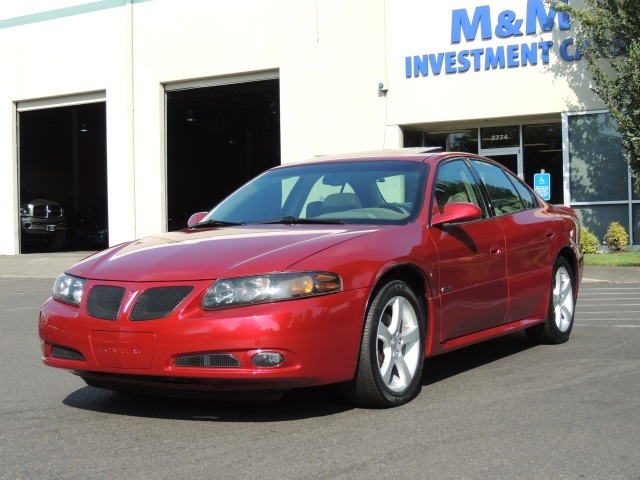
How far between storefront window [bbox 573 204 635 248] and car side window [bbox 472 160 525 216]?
1383cm

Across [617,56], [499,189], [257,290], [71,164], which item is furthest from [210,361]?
[71,164]

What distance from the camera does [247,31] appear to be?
24328 mm

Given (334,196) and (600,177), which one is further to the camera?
(600,177)

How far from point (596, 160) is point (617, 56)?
236 cm

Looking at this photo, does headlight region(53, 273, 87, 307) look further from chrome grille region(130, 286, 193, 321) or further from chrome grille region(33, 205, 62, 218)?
chrome grille region(33, 205, 62, 218)

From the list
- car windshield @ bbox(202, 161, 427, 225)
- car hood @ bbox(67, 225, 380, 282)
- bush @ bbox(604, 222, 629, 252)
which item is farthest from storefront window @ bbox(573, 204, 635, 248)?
car hood @ bbox(67, 225, 380, 282)

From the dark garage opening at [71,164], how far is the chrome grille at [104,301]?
30.5 metres

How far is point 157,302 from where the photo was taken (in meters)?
4.93

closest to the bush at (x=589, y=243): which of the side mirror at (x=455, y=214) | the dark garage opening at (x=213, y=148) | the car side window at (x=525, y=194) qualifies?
the car side window at (x=525, y=194)

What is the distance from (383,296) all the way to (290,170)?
1.87 metres

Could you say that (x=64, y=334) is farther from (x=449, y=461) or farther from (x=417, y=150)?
(x=417, y=150)

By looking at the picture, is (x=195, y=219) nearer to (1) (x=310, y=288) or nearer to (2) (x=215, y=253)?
(2) (x=215, y=253)

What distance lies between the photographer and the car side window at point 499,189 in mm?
7078

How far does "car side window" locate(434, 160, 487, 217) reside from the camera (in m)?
6.41
